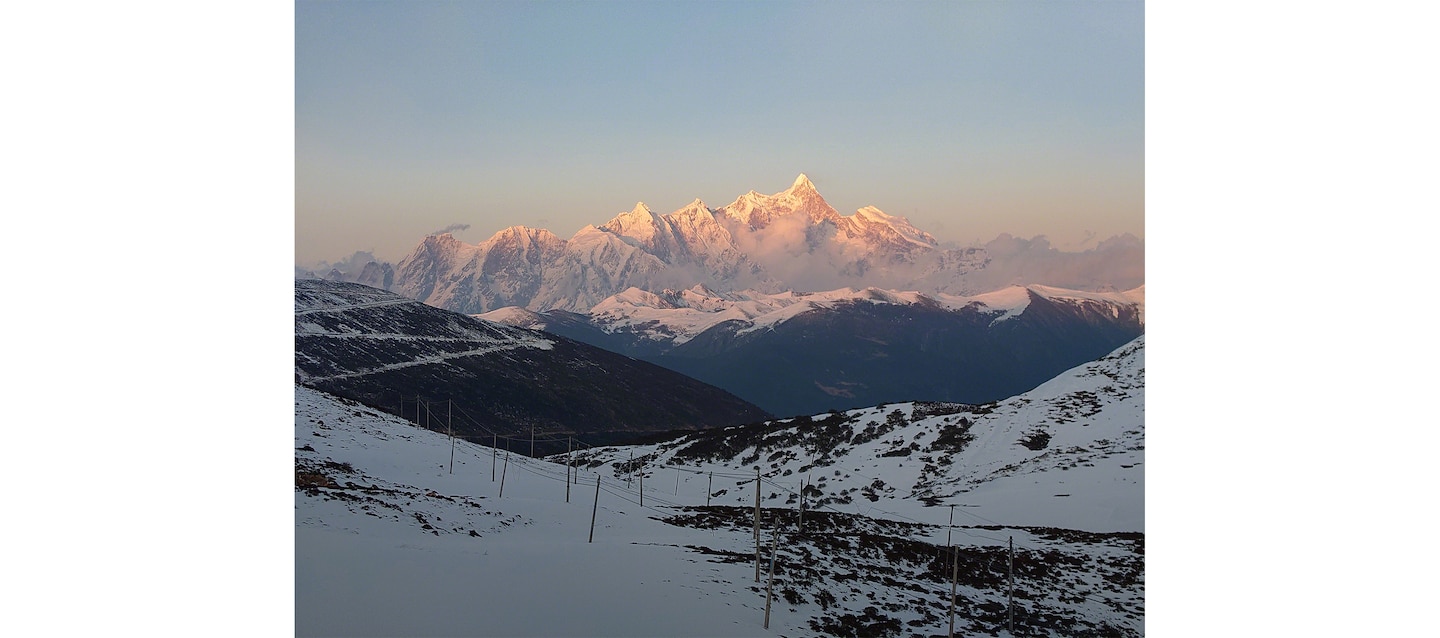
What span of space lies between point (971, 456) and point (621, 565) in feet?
92.6

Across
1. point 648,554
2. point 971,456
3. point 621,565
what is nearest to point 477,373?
point 971,456

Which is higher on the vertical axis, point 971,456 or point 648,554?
point 648,554

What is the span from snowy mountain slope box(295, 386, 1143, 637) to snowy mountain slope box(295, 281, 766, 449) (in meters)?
56.7

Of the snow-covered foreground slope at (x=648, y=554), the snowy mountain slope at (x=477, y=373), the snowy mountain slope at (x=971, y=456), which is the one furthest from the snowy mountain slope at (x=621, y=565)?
the snowy mountain slope at (x=477, y=373)

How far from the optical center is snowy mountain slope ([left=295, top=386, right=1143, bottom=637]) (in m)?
15.1

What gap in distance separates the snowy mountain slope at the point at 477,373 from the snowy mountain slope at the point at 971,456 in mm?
38661

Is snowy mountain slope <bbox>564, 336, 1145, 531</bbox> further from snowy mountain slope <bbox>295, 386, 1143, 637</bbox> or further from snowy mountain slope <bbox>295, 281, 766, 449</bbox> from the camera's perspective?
snowy mountain slope <bbox>295, 281, 766, 449</bbox>

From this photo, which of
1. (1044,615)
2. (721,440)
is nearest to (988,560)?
(1044,615)

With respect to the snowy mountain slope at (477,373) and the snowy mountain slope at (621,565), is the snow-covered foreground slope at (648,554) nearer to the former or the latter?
the snowy mountain slope at (621,565)

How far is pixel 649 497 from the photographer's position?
42812 millimetres

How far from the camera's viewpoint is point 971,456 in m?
45.4

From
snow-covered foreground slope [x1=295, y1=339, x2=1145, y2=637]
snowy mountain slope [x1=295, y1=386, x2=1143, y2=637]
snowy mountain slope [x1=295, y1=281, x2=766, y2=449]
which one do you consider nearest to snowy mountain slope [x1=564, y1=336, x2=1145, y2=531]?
snow-covered foreground slope [x1=295, y1=339, x2=1145, y2=637]

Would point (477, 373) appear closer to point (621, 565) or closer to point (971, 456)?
point (971, 456)
